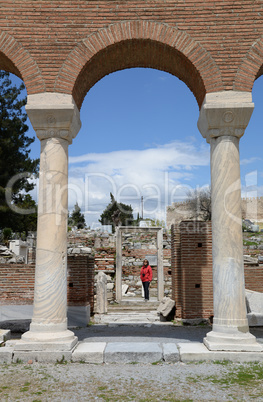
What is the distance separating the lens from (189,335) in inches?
284

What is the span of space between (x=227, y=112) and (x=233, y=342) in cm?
338

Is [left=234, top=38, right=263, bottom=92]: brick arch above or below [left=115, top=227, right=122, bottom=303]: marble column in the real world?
above

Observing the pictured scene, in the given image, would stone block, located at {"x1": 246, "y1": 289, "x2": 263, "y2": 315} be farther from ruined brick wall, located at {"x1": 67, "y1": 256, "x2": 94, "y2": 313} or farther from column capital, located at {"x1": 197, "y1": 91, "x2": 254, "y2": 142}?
column capital, located at {"x1": 197, "y1": 91, "x2": 254, "y2": 142}

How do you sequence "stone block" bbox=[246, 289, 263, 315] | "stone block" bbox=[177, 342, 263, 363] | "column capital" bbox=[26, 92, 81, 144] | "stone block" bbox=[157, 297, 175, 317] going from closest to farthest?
"stone block" bbox=[177, 342, 263, 363] < "column capital" bbox=[26, 92, 81, 144] < "stone block" bbox=[246, 289, 263, 315] < "stone block" bbox=[157, 297, 175, 317]

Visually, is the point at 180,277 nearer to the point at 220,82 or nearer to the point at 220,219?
the point at 220,219

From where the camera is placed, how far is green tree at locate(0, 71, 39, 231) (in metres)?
20.2

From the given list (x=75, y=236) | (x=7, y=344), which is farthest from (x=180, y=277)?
(x=75, y=236)

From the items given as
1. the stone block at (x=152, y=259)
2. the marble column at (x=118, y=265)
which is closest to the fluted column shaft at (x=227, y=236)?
the marble column at (x=118, y=265)

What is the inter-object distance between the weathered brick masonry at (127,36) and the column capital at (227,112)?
0.48 ft

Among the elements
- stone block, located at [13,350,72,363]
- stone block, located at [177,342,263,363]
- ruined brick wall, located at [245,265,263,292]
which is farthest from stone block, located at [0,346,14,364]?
ruined brick wall, located at [245,265,263,292]

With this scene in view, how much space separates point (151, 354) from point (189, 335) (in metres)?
2.33

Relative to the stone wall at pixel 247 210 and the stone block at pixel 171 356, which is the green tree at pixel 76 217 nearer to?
the stone wall at pixel 247 210

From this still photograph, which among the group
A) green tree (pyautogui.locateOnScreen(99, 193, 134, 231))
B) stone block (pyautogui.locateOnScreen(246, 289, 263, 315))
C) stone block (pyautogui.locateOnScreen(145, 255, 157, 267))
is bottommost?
stone block (pyautogui.locateOnScreen(246, 289, 263, 315))

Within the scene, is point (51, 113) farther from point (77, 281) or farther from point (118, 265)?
point (118, 265)
